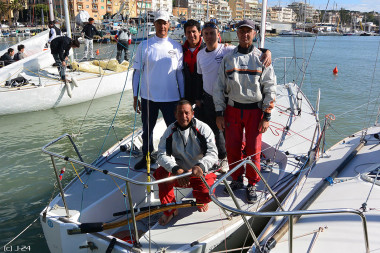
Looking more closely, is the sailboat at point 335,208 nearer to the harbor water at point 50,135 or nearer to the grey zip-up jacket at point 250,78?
the harbor water at point 50,135

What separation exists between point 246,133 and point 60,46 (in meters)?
8.46

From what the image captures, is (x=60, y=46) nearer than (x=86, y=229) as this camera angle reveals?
No

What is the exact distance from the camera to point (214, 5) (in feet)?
48.5

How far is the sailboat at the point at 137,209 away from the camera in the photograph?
301cm

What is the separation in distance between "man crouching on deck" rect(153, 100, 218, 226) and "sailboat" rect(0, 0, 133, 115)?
6511 millimetres

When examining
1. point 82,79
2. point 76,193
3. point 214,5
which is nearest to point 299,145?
point 76,193

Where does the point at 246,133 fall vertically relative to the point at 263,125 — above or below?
below

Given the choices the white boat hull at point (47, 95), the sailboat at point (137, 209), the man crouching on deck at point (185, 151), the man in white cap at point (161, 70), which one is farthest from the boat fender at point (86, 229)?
the white boat hull at point (47, 95)

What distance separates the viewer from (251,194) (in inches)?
146

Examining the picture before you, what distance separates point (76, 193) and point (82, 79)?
25.9ft

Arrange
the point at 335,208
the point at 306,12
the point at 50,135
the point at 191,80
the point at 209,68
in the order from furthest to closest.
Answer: the point at 50,135, the point at 306,12, the point at 191,80, the point at 209,68, the point at 335,208

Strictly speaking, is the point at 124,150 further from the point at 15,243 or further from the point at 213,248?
the point at 213,248

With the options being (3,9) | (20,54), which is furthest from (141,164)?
(3,9)

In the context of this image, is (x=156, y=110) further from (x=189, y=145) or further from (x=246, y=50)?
(x=246, y=50)
